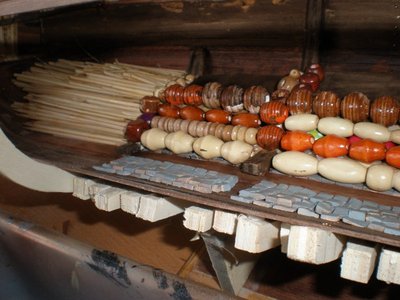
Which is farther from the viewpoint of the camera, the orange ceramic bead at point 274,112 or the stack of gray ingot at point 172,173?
the orange ceramic bead at point 274,112

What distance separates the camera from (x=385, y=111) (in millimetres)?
1168

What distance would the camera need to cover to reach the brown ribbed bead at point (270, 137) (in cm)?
129

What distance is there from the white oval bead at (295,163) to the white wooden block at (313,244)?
0.26m

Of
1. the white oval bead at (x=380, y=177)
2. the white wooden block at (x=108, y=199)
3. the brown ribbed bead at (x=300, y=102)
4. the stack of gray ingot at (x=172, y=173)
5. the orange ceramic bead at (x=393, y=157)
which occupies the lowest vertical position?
the white wooden block at (x=108, y=199)

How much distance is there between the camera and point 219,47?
1.85 m

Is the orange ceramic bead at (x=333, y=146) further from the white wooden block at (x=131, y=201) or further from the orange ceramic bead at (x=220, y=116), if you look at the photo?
the white wooden block at (x=131, y=201)

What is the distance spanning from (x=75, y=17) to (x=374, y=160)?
1.89m

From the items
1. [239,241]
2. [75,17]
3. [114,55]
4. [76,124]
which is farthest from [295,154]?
[75,17]

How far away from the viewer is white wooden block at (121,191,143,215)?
1.30 metres

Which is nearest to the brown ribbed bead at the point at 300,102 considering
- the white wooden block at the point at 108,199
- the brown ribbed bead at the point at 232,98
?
the brown ribbed bead at the point at 232,98

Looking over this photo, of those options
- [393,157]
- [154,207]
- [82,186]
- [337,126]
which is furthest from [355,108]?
[82,186]

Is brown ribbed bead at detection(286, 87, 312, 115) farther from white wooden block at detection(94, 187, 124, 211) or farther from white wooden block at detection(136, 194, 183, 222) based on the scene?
white wooden block at detection(94, 187, 124, 211)

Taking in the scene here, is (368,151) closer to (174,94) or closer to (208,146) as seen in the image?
(208,146)

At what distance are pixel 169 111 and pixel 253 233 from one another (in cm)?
75
